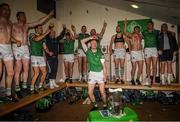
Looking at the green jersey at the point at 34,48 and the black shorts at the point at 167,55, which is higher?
the green jersey at the point at 34,48

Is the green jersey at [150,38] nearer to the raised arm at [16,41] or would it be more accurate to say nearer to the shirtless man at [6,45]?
the raised arm at [16,41]

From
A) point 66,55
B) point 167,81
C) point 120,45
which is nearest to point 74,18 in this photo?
point 66,55

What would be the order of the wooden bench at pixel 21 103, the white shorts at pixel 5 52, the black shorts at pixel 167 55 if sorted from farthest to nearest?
the black shorts at pixel 167 55
the white shorts at pixel 5 52
the wooden bench at pixel 21 103

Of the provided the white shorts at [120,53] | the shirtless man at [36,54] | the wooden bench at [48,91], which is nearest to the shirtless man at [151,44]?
the wooden bench at [48,91]

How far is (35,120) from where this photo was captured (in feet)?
18.5

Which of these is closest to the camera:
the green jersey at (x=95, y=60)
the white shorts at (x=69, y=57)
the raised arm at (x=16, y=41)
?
the raised arm at (x=16, y=41)

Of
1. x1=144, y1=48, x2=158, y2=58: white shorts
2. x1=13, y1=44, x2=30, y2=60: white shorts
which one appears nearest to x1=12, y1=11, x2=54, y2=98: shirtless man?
x1=13, y1=44, x2=30, y2=60: white shorts

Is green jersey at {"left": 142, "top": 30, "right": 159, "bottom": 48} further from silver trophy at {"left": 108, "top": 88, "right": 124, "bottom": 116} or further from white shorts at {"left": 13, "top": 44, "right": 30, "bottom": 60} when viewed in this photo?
white shorts at {"left": 13, "top": 44, "right": 30, "bottom": 60}

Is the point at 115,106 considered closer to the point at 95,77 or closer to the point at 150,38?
the point at 95,77

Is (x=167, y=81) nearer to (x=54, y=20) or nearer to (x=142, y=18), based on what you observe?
(x=142, y=18)

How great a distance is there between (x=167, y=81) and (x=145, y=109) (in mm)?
1752

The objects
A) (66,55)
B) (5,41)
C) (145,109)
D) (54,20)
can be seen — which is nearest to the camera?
(5,41)

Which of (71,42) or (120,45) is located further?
(71,42)

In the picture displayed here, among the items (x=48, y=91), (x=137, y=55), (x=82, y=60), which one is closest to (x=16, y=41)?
(x=48, y=91)
